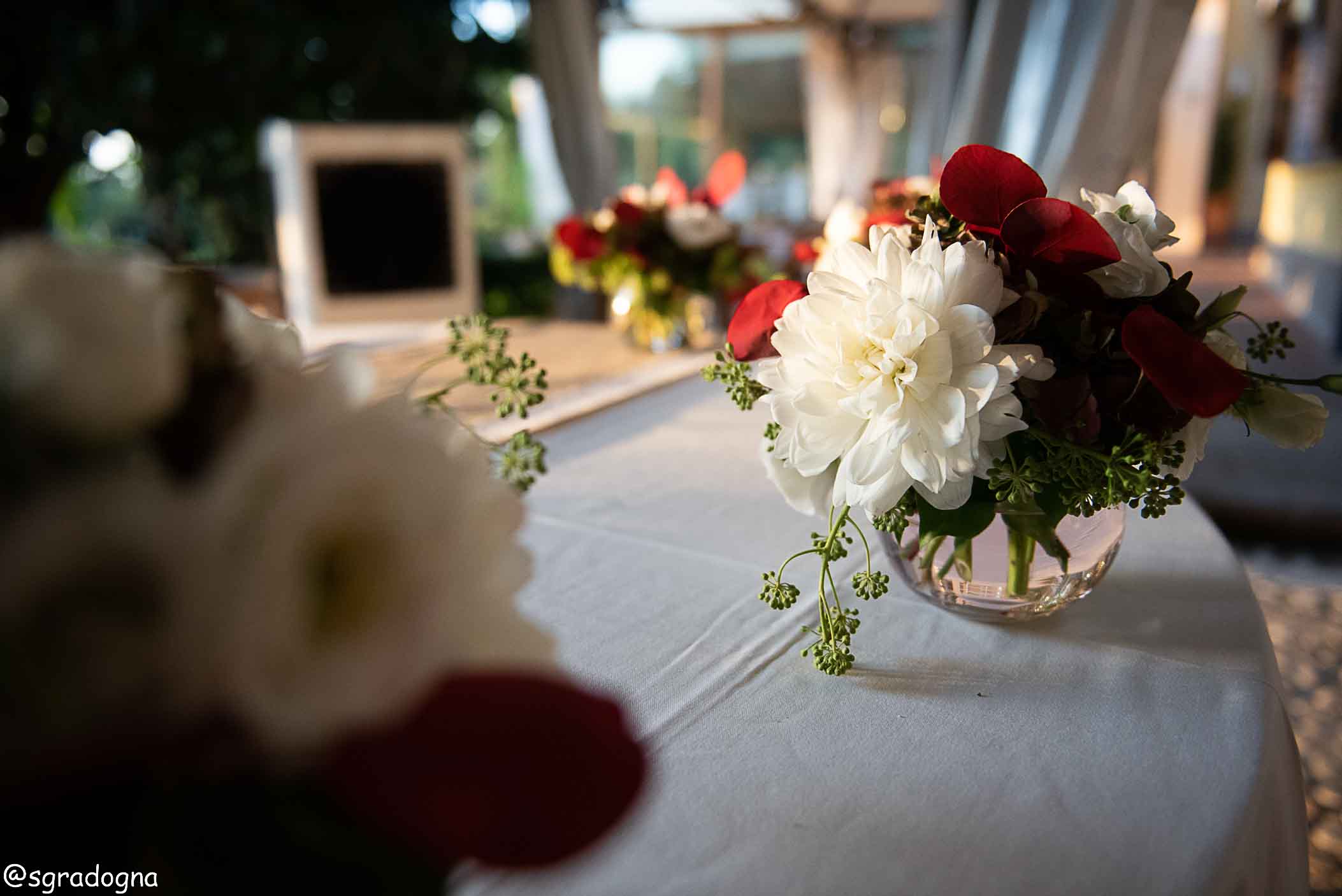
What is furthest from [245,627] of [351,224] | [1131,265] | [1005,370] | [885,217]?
[351,224]

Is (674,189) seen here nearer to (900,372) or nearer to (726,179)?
(726,179)

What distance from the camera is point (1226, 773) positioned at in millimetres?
505

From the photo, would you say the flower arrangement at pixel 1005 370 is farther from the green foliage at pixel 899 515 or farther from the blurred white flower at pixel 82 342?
the blurred white flower at pixel 82 342

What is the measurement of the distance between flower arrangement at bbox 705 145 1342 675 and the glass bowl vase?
51 millimetres

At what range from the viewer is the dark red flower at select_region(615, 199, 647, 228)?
75.2 inches

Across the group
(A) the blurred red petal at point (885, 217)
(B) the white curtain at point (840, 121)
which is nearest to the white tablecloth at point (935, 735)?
(A) the blurred red petal at point (885, 217)

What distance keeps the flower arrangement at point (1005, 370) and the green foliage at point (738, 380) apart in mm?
39

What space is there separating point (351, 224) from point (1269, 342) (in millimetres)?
2412

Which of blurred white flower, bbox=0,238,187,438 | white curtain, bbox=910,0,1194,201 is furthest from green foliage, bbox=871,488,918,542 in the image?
white curtain, bbox=910,0,1194,201

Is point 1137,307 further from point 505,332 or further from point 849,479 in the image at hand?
point 505,332

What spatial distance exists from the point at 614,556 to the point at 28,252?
26.6 inches

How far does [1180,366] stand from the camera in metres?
0.52

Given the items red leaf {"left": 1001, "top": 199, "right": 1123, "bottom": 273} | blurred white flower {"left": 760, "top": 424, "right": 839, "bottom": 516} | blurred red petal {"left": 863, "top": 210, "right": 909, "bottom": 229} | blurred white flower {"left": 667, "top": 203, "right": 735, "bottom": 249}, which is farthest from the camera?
blurred white flower {"left": 667, "top": 203, "right": 735, "bottom": 249}

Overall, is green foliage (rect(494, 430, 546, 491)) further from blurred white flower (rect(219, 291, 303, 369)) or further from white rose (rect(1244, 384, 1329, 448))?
white rose (rect(1244, 384, 1329, 448))
